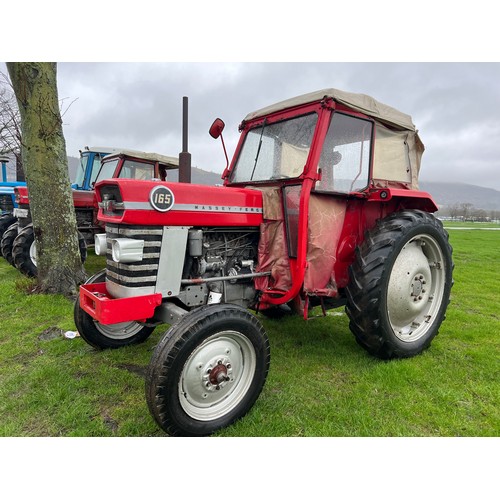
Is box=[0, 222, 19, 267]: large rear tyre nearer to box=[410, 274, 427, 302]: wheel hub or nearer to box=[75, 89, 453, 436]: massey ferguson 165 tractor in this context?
box=[75, 89, 453, 436]: massey ferguson 165 tractor

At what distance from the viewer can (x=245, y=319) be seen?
248cm

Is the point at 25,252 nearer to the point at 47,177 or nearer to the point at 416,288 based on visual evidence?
the point at 47,177

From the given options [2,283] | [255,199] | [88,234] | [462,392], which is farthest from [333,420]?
[88,234]

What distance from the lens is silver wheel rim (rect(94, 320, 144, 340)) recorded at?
349 centimetres

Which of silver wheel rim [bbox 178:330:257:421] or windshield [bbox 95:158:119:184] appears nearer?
silver wheel rim [bbox 178:330:257:421]

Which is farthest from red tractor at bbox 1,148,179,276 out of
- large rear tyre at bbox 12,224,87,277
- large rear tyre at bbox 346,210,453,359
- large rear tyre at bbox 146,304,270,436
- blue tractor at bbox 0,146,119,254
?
large rear tyre at bbox 146,304,270,436

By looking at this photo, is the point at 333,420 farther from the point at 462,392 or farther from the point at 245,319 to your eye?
the point at 462,392

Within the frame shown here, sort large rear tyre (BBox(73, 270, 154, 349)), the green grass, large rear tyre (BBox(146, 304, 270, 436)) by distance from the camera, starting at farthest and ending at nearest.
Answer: large rear tyre (BBox(73, 270, 154, 349)) < the green grass < large rear tyre (BBox(146, 304, 270, 436))

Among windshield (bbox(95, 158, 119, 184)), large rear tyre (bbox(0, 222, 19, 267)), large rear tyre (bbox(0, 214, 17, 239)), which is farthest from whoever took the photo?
large rear tyre (bbox(0, 214, 17, 239))

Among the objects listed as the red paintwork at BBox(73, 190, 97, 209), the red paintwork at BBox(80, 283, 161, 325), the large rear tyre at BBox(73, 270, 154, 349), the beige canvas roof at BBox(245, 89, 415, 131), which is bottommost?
the large rear tyre at BBox(73, 270, 154, 349)

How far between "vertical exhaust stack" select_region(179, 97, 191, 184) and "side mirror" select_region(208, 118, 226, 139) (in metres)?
0.88

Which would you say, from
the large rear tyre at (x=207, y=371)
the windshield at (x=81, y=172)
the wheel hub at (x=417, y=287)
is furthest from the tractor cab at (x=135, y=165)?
the large rear tyre at (x=207, y=371)

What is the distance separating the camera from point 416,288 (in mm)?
3578

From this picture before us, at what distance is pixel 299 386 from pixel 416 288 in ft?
5.03
